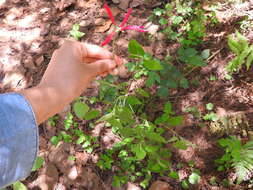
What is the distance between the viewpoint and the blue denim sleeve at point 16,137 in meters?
0.81

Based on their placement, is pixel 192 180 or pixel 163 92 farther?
pixel 163 92

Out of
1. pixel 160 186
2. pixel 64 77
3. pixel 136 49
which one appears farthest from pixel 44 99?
pixel 160 186

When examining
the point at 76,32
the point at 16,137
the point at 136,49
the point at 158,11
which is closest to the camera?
the point at 16,137

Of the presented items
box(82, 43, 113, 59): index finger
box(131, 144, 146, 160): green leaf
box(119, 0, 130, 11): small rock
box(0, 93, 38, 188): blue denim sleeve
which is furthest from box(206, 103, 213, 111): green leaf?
box(0, 93, 38, 188): blue denim sleeve

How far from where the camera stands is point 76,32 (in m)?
2.25

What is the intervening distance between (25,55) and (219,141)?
1.60 m

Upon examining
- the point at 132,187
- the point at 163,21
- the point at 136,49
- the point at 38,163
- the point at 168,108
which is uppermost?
the point at 136,49

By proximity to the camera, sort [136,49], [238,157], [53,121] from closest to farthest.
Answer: [136,49]
[238,157]
[53,121]

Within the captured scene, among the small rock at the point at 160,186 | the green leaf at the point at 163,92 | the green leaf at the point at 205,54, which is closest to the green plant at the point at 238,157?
the small rock at the point at 160,186

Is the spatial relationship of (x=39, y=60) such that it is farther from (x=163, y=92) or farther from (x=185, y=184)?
(x=185, y=184)

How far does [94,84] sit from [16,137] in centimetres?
123

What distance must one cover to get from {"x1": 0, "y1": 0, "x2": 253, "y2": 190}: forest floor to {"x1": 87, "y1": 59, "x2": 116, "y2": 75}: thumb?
2.12 feet

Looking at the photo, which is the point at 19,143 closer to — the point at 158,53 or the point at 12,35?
the point at 158,53

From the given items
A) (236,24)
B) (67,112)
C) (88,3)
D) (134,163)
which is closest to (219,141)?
(134,163)
